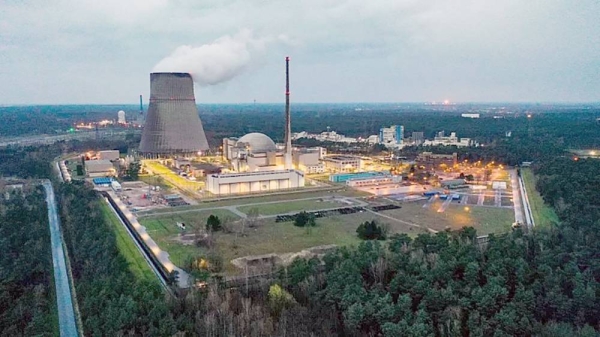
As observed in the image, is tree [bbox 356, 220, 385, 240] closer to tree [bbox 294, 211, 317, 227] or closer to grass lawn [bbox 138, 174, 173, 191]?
tree [bbox 294, 211, 317, 227]

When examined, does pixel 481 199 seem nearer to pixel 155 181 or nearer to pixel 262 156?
pixel 262 156

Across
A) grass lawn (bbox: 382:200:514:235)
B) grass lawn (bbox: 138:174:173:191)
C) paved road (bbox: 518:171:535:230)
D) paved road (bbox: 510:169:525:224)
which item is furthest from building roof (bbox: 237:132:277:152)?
paved road (bbox: 518:171:535:230)

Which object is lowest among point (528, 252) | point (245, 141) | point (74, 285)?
point (74, 285)

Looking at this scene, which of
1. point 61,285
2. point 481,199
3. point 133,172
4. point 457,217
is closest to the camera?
point 61,285

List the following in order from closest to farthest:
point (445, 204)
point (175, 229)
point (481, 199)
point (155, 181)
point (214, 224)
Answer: point (214, 224) → point (175, 229) → point (445, 204) → point (481, 199) → point (155, 181)

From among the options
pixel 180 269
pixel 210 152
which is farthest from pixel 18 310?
pixel 210 152

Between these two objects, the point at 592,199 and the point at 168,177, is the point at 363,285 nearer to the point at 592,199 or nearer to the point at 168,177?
the point at 592,199

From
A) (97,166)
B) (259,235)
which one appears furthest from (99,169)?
(259,235)

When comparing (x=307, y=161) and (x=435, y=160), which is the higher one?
(x=307, y=161)
